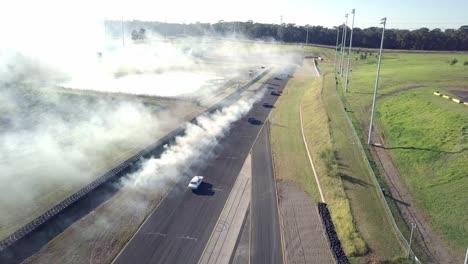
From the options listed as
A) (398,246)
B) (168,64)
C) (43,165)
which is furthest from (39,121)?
(168,64)

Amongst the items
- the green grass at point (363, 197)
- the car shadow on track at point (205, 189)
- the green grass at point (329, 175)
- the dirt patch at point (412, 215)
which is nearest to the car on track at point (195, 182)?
the car shadow on track at point (205, 189)

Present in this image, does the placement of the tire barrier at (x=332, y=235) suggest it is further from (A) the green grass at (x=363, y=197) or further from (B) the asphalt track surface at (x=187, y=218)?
(B) the asphalt track surface at (x=187, y=218)

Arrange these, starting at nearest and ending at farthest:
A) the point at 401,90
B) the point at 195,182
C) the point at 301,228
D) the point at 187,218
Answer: the point at 301,228, the point at 187,218, the point at 195,182, the point at 401,90

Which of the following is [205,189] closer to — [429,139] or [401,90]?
[429,139]

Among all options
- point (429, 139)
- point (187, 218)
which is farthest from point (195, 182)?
point (429, 139)

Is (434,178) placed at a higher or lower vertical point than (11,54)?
lower

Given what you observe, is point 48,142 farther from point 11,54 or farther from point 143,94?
point 11,54
